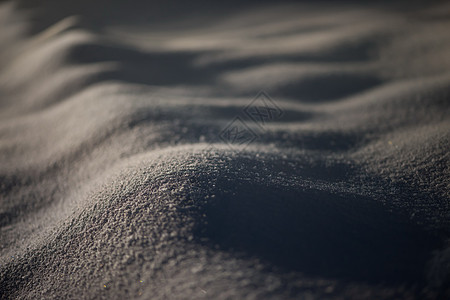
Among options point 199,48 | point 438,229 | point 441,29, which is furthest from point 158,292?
point 441,29

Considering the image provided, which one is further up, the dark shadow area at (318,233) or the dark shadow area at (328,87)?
the dark shadow area at (328,87)

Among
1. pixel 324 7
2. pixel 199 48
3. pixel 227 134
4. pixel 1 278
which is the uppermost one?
pixel 324 7

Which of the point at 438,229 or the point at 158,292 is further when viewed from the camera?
the point at 438,229

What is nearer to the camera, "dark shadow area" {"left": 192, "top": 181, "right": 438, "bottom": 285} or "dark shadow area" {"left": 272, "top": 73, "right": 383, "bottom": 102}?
"dark shadow area" {"left": 192, "top": 181, "right": 438, "bottom": 285}

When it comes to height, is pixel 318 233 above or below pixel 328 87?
below

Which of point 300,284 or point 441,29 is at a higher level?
point 441,29

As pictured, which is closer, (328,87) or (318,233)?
(318,233)

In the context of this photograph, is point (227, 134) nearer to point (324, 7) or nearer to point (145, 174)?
point (145, 174)

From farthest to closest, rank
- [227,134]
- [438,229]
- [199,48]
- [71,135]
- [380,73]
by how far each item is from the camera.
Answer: [199,48], [380,73], [71,135], [227,134], [438,229]

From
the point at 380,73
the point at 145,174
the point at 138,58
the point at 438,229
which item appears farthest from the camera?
the point at 138,58

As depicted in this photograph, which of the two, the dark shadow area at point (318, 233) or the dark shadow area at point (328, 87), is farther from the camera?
the dark shadow area at point (328, 87)

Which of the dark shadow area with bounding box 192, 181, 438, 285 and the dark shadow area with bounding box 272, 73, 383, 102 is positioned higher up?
the dark shadow area with bounding box 272, 73, 383, 102
